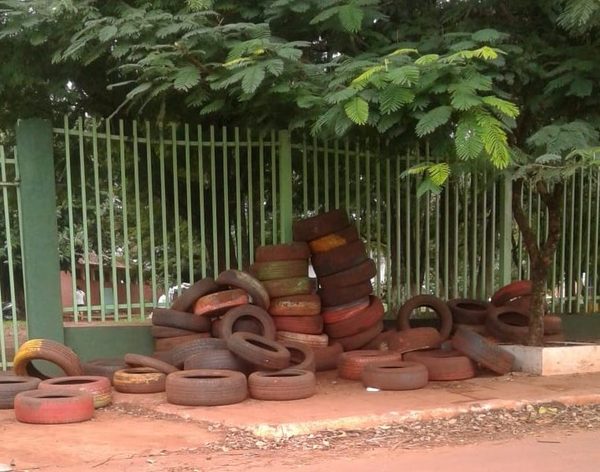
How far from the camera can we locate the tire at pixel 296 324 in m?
8.40

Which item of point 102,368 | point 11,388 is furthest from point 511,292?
point 11,388

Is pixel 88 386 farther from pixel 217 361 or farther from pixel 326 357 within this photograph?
pixel 326 357

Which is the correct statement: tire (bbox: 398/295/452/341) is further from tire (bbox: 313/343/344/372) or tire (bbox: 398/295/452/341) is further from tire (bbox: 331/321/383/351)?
tire (bbox: 313/343/344/372)

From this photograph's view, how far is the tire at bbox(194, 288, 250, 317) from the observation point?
8109 mm

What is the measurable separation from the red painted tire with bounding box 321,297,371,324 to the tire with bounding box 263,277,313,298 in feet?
1.52

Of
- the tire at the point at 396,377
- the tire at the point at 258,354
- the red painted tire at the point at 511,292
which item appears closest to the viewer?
the tire at the point at 258,354

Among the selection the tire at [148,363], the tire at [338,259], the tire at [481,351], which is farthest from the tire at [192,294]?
the tire at [481,351]

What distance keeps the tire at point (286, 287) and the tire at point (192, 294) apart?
0.69 metres

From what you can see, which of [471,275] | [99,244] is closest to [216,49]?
[99,244]

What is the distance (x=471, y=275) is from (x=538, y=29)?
13.1 ft

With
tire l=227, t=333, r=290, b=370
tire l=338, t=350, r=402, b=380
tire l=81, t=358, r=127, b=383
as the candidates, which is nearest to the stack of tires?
tire l=338, t=350, r=402, b=380

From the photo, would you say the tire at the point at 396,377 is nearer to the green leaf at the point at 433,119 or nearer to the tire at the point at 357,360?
the tire at the point at 357,360

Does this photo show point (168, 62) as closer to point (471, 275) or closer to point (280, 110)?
point (280, 110)

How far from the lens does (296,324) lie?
27.6ft
